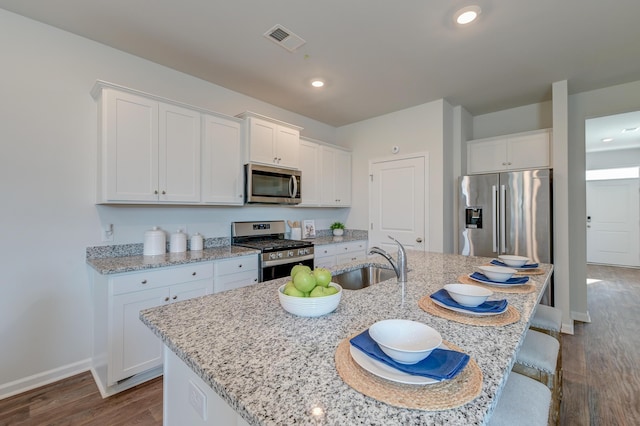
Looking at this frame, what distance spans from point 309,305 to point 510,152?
367 cm

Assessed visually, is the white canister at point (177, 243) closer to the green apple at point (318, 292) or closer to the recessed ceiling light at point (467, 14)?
the green apple at point (318, 292)

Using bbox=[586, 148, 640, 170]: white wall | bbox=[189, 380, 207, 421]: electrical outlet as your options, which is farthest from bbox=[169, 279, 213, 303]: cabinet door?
bbox=[586, 148, 640, 170]: white wall

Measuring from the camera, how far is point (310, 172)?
387 cm

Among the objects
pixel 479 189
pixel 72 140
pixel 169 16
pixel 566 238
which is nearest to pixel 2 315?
pixel 72 140

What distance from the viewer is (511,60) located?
2.59 metres

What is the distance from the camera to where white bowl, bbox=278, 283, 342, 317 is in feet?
3.32

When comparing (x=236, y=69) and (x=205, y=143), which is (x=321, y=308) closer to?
(x=205, y=143)

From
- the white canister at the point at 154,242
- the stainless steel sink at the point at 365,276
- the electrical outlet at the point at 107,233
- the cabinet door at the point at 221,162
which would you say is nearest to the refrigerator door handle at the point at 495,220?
the stainless steel sink at the point at 365,276

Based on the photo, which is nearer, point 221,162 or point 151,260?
point 151,260

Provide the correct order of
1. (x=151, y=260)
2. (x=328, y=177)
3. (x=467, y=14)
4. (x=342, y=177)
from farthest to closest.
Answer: (x=342, y=177)
(x=328, y=177)
(x=151, y=260)
(x=467, y=14)

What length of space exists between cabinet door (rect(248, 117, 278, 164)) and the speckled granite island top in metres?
1.97

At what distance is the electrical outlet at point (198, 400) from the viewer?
86 cm

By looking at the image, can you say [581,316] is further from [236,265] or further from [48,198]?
[48,198]

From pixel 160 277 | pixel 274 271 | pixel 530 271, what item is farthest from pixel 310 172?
pixel 530 271
